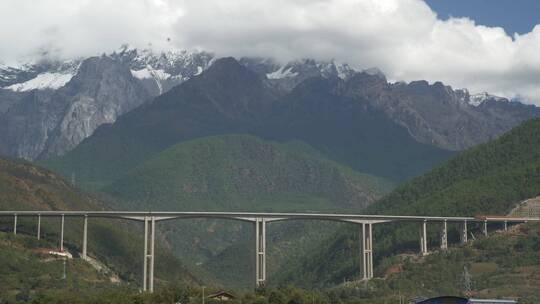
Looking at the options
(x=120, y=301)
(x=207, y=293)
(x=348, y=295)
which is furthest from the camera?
(x=348, y=295)

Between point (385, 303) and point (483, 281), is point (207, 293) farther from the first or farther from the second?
point (483, 281)

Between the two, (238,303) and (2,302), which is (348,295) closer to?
(238,303)

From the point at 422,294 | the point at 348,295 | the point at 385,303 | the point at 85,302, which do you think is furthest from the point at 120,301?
the point at 422,294

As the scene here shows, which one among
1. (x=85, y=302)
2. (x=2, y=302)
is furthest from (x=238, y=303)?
(x=2, y=302)

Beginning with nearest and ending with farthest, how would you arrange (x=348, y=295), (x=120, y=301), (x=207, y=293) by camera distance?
1. (x=120, y=301)
2. (x=207, y=293)
3. (x=348, y=295)

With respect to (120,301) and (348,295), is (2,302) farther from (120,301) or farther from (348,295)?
(348,295)

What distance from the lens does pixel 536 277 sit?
196m

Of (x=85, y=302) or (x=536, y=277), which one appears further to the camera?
(x=536, y=277)

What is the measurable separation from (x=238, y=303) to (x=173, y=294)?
35.9ft

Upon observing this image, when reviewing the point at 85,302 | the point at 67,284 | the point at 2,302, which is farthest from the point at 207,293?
the point at 67,284

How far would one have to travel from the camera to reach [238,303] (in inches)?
5738

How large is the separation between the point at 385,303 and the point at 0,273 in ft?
249

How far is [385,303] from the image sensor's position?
163 meters

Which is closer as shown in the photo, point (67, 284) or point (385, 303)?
point (385, 303)
